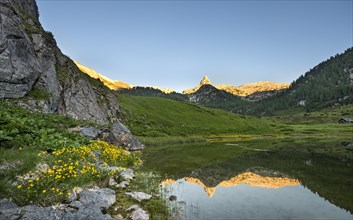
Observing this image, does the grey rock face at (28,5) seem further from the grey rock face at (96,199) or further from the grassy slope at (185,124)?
the grey rock face at (96,199)

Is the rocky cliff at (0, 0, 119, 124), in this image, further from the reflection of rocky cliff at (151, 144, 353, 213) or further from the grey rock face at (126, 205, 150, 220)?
the grey rock face at (126, 205, 150, 220)

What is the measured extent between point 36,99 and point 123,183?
132 ft

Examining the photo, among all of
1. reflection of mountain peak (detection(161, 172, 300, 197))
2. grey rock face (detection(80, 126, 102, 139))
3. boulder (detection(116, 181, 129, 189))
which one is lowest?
reflection of mountain peak (detection(161, 172, 300, 197))

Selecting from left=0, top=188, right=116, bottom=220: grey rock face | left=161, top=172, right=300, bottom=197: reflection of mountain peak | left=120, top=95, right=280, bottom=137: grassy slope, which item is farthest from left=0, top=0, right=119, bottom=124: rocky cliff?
left=0, top=188, right=116, bottom=220: grey rock face

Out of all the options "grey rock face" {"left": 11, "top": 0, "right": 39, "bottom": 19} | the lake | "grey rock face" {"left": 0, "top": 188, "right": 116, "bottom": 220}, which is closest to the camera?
"grey rock face" {"left": 0, "top": 188, "right": 116, "bottom": 220}

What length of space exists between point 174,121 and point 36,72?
283 ft

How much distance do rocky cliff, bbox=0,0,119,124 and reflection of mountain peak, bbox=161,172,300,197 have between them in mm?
33091

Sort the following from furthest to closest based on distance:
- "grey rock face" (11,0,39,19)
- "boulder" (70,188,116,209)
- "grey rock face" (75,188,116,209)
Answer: "grey rock face" (11,0,39,19) < "grey rock face" (75,188,116,209) < "boulder" (70,188,116,209)

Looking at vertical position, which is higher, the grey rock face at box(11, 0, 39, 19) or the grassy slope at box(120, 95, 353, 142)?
the grey rock face at box(11, 0, 39, 19)

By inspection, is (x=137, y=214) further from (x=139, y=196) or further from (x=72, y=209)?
(x=72, y=209)

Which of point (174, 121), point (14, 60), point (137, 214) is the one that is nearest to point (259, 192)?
point (137, 214)

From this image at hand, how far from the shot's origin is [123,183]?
63.1 feet

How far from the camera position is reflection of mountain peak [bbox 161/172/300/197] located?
2627 cm

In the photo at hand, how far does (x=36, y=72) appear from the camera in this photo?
57.6 metres
